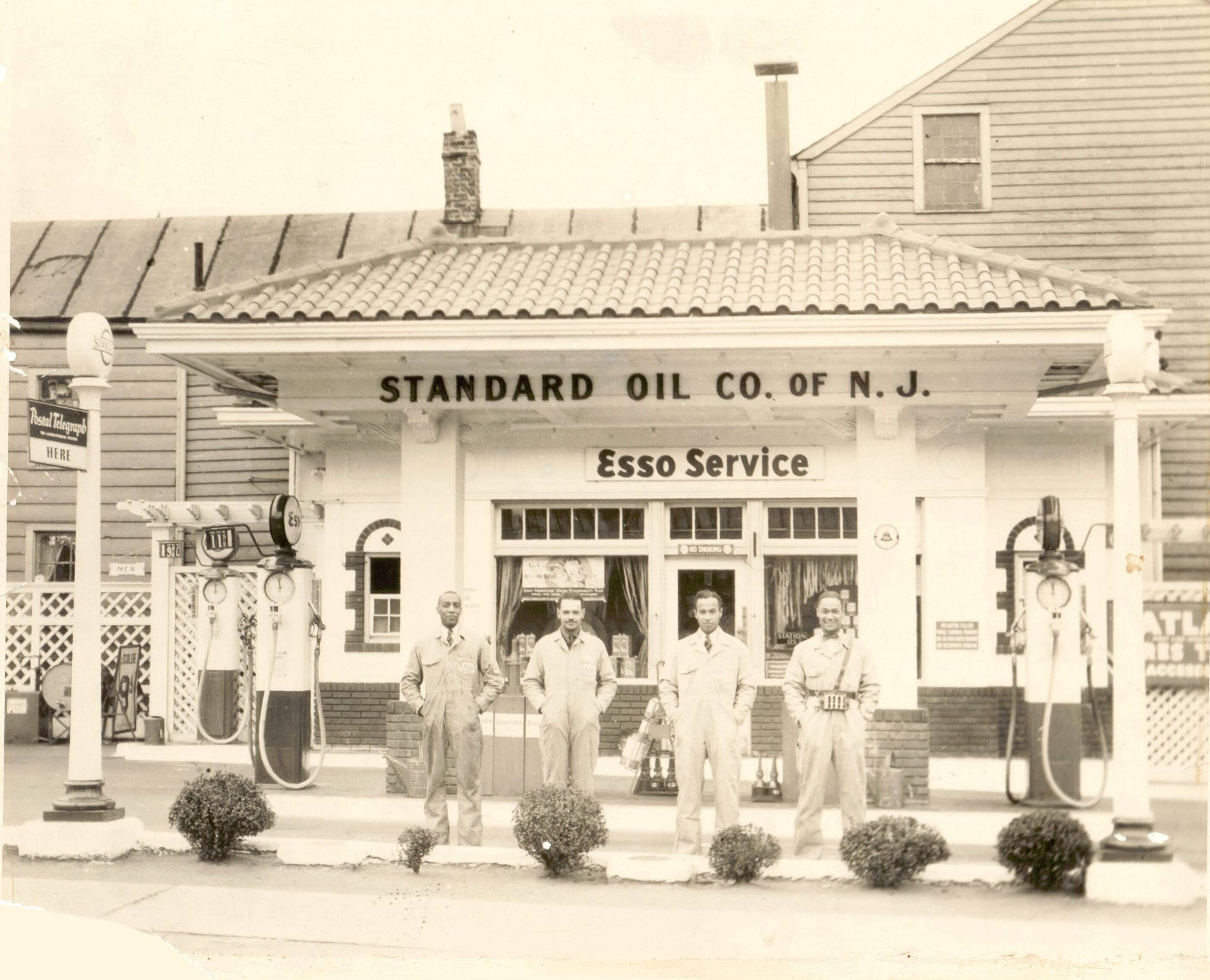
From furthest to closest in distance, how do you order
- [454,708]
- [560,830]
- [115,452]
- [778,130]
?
[115,452] < [778,130] < [454,708] < [560,830]

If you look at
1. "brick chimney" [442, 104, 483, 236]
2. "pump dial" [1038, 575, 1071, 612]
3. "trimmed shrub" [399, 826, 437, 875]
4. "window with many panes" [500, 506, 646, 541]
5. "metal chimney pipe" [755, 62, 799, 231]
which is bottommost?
"trimmed shrub" [399, 826, 437, 875]

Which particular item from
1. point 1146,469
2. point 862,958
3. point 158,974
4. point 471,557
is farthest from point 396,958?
point 1146,469

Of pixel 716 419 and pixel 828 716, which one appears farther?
pixel 716 419

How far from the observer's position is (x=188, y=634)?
12062 mm

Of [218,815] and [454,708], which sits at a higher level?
[454,708]

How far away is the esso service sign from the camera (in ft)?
32.7

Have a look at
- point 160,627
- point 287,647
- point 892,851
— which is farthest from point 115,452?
point 892,851

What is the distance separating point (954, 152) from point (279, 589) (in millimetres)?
7356

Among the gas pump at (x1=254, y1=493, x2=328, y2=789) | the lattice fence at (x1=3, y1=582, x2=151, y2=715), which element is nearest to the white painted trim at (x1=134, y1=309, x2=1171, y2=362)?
the gas pump at (x1=254, y1=493, x2=328, y2=789)

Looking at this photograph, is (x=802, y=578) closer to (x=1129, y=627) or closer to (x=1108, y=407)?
(x=1108, y=407)

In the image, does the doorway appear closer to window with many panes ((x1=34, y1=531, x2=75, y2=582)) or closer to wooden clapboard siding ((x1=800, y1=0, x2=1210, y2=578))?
wooden clapboard siding ((x1=800, y1=0, x2=1210, y2=578))

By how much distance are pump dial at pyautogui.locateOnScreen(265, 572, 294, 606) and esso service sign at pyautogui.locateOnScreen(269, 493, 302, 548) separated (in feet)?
0.80

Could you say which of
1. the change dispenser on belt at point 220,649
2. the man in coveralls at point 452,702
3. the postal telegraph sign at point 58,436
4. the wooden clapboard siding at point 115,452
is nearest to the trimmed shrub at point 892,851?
the man in coveralls at point 452,702

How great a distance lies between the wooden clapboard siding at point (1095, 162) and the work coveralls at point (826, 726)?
2.16 metres
